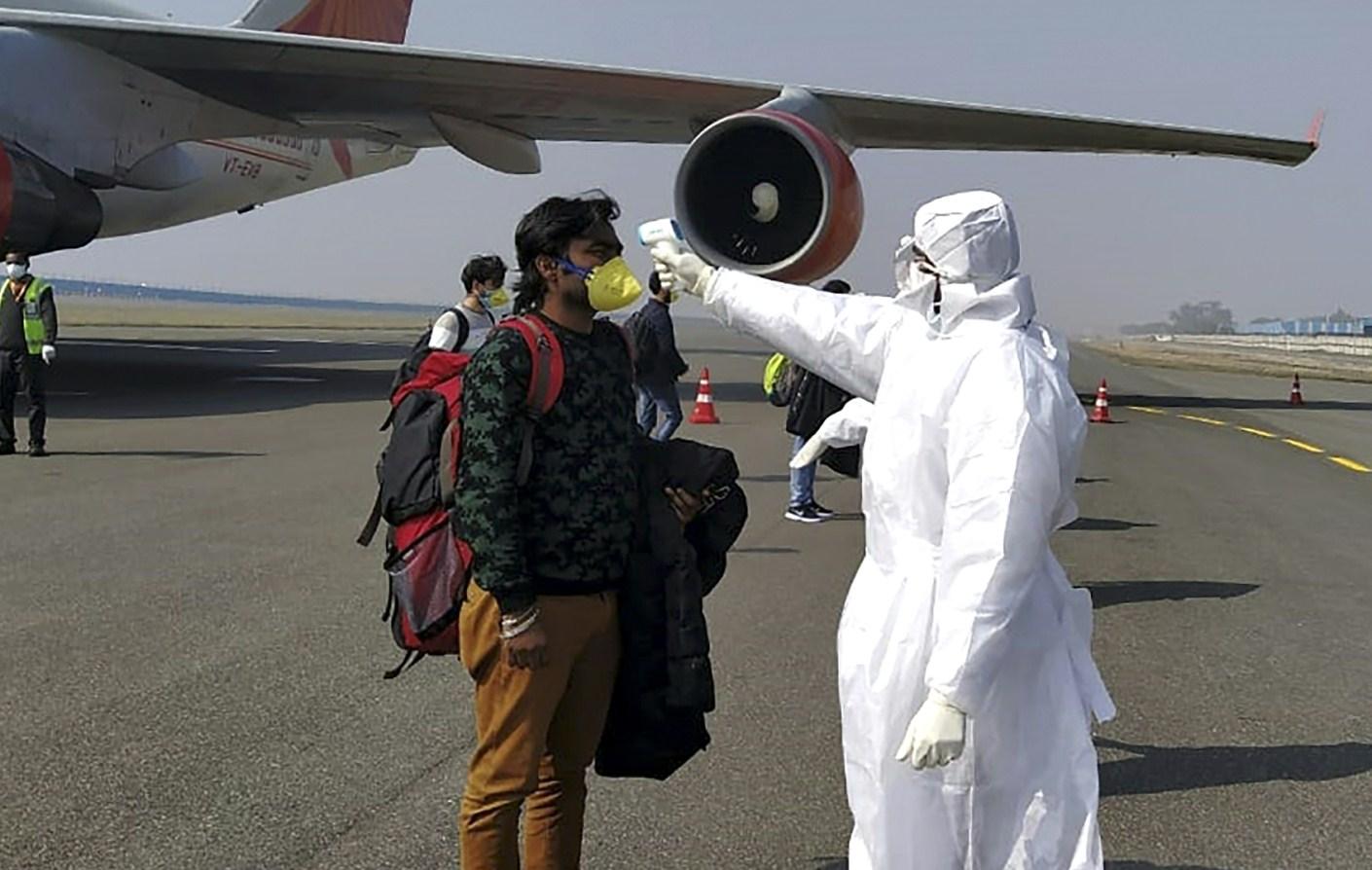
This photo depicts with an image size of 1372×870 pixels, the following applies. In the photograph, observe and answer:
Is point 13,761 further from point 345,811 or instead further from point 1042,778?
point 1042,778

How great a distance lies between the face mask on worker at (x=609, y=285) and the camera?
9.43 ft

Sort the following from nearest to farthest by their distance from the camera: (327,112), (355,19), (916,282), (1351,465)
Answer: (916,282), (1351,465), (327,112), (355,19)

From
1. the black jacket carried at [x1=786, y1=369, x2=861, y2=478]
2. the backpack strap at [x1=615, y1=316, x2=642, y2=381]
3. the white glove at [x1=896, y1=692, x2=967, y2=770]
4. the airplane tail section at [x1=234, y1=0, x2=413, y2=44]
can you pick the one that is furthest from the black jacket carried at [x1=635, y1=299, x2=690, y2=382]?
the airplane tail section at [x1=234, y1=0, x2=413, y2=44]

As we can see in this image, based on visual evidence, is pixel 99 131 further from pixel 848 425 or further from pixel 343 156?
pixel 848 425

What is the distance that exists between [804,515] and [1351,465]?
7.44 metres

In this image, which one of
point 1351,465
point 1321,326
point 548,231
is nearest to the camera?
point 548,231

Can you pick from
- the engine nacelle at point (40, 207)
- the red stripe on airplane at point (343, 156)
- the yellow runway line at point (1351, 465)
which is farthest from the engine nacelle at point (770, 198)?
the red stripe on airplane at point (343, 156)

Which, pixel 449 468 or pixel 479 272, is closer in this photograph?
pixel 449 468

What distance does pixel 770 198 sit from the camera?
793 centimetres

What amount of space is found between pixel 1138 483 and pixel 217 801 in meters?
9.35

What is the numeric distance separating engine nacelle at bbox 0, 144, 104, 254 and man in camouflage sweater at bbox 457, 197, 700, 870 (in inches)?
411

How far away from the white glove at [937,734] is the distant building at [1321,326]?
380 ft

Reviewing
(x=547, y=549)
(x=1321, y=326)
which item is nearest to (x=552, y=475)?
(x=547, y=549)

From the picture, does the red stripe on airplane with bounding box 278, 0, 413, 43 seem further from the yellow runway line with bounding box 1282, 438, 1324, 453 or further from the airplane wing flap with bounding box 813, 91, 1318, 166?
the yellow runway line with bounding box 1282, 438, 1324, 453
